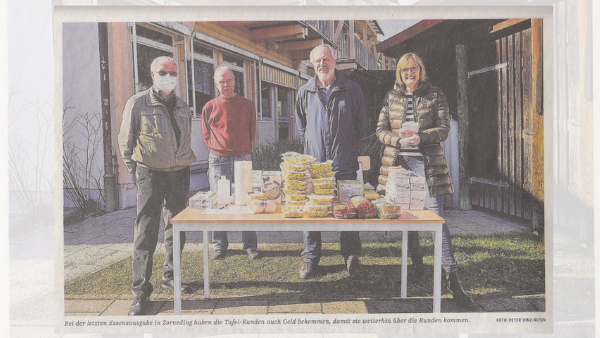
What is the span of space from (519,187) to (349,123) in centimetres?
145

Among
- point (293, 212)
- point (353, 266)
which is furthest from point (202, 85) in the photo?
point (353, 266)

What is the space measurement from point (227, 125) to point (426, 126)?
1532 mm

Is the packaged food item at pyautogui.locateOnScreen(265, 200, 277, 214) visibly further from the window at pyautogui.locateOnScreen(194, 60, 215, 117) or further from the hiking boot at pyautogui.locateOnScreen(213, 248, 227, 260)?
the window at pyautogui.locateOnScreen(194, 60, 215, 117)

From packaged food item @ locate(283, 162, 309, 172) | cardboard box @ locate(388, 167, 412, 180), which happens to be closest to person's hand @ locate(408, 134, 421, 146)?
cardboard box @ locate(388, 167, 412, 180)

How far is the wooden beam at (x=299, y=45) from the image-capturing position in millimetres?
3414

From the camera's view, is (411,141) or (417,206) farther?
(411,141)

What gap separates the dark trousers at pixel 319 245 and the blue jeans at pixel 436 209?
0.44 m

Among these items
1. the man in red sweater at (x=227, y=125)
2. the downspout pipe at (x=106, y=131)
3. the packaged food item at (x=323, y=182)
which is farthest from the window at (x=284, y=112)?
the downspout pipe at (x=106, y=131)

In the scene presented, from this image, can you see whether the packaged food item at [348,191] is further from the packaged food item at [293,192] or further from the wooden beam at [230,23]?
the wooden beam at [230,23]

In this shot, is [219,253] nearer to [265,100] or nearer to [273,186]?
[273,186]

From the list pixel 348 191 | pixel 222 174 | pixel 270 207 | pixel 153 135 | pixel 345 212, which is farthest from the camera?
pixel 222 174

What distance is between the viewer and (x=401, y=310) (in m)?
3.48

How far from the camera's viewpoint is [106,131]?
3496mm

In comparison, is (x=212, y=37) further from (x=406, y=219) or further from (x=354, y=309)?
(x=354, y=309)
